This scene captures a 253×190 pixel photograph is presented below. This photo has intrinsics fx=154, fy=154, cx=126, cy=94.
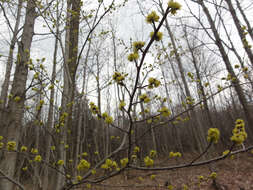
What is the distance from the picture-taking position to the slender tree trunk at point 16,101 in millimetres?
1742

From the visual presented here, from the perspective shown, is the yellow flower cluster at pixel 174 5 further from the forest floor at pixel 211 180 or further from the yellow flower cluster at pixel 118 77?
the forest floor at pixel 211 180

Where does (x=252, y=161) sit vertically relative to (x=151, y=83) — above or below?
below

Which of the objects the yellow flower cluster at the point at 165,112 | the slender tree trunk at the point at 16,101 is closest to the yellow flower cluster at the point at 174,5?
the yellow flower cluster at the point at 165,112

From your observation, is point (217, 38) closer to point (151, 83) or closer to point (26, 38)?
point (151, 83)

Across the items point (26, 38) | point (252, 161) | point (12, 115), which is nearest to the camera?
point (12, 115)

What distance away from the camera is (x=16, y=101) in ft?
6.26

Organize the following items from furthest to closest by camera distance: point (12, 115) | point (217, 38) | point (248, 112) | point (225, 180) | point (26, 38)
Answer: point (225, 180) → point (217, 38) → point (248, 112) → point (26, 38) → point (12, 115)

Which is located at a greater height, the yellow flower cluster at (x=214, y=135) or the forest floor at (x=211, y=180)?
the yellow flower cluster at (x=214, y=135)

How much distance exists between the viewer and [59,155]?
1.70 m

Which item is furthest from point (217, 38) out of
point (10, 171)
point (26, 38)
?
point (10, 171)

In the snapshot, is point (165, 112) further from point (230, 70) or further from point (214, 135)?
point (230, 70)

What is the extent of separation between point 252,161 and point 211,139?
10.3m

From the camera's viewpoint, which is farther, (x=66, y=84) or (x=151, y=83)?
(x=66, y=84)

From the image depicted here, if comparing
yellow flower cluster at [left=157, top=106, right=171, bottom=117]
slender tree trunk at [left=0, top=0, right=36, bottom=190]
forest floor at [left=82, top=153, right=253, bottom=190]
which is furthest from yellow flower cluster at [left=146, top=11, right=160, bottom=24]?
forest floor at [left=82, top=153, right=253, bottom=190]
